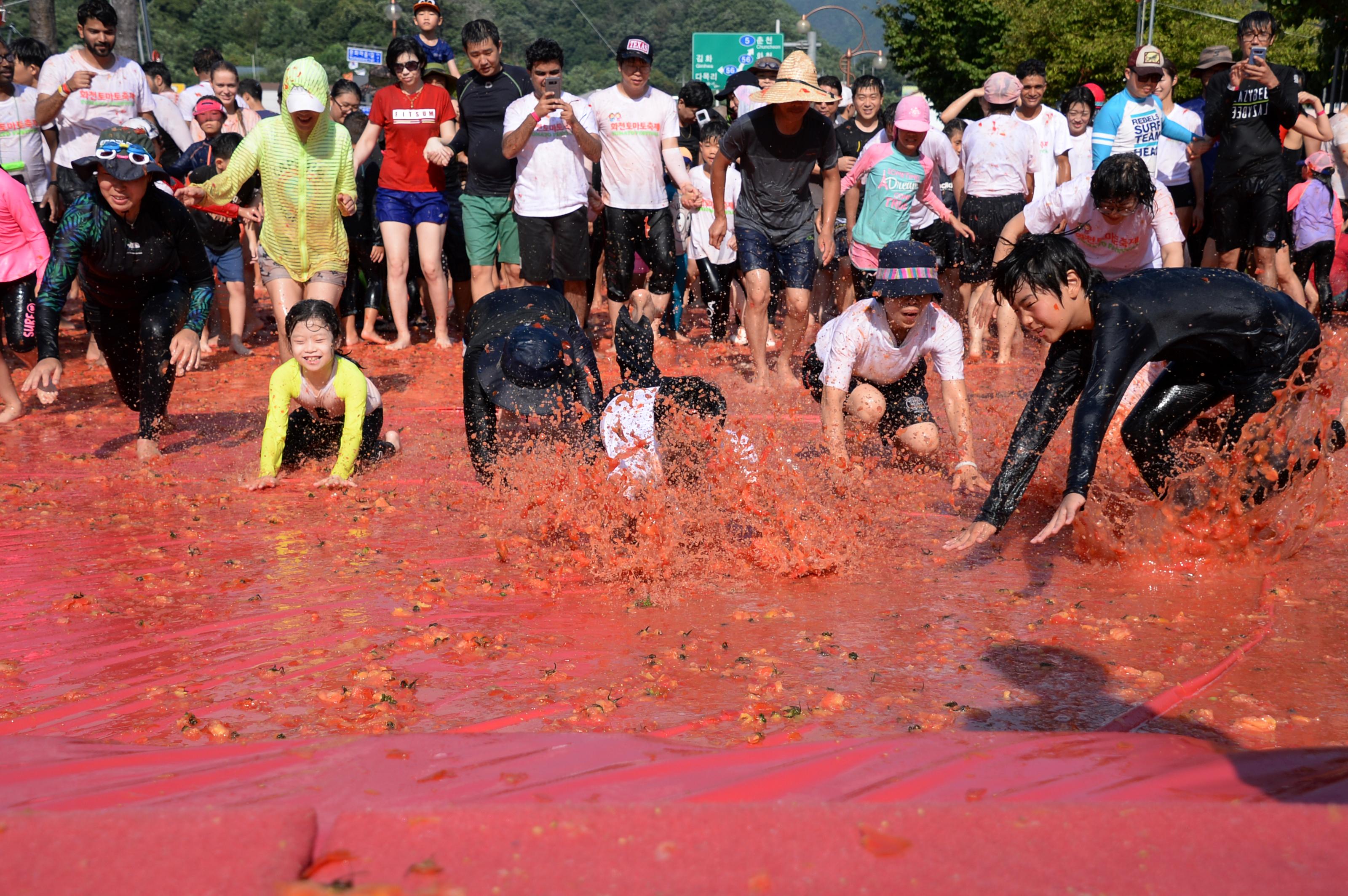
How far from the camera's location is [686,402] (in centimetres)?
554

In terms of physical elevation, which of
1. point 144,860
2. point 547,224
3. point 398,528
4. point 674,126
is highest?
point 674,126

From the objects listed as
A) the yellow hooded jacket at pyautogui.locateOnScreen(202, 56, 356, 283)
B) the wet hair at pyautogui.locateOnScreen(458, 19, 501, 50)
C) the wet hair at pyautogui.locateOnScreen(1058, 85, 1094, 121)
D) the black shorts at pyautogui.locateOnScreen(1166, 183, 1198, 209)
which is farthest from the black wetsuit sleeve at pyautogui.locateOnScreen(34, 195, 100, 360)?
the black shorts at pyautogui.locateOnScreen(1166, 183, 1198, 209)

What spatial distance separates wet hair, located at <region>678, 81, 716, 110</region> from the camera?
36.1ft

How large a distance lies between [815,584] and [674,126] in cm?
536

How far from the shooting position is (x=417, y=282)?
11.1 meters

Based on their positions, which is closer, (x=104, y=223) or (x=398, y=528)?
(x=398, y=528)

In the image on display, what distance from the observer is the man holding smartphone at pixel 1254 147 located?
8797 millimetres

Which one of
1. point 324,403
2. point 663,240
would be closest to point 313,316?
point 324,403

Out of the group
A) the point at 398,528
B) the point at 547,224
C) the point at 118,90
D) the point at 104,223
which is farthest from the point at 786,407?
the point at 118,90

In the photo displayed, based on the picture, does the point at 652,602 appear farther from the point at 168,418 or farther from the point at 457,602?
the point at 168,418

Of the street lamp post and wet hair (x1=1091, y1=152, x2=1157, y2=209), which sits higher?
the street lamp post

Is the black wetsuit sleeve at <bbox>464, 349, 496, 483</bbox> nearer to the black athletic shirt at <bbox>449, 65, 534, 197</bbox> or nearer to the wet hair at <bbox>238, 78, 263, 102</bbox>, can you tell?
the black athletic shirt at <bbox>449, 65, 534, 197</bbox>

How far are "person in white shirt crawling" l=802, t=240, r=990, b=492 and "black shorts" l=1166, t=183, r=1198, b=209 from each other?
14.7 ft

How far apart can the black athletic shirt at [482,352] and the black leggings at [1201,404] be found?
242cm
